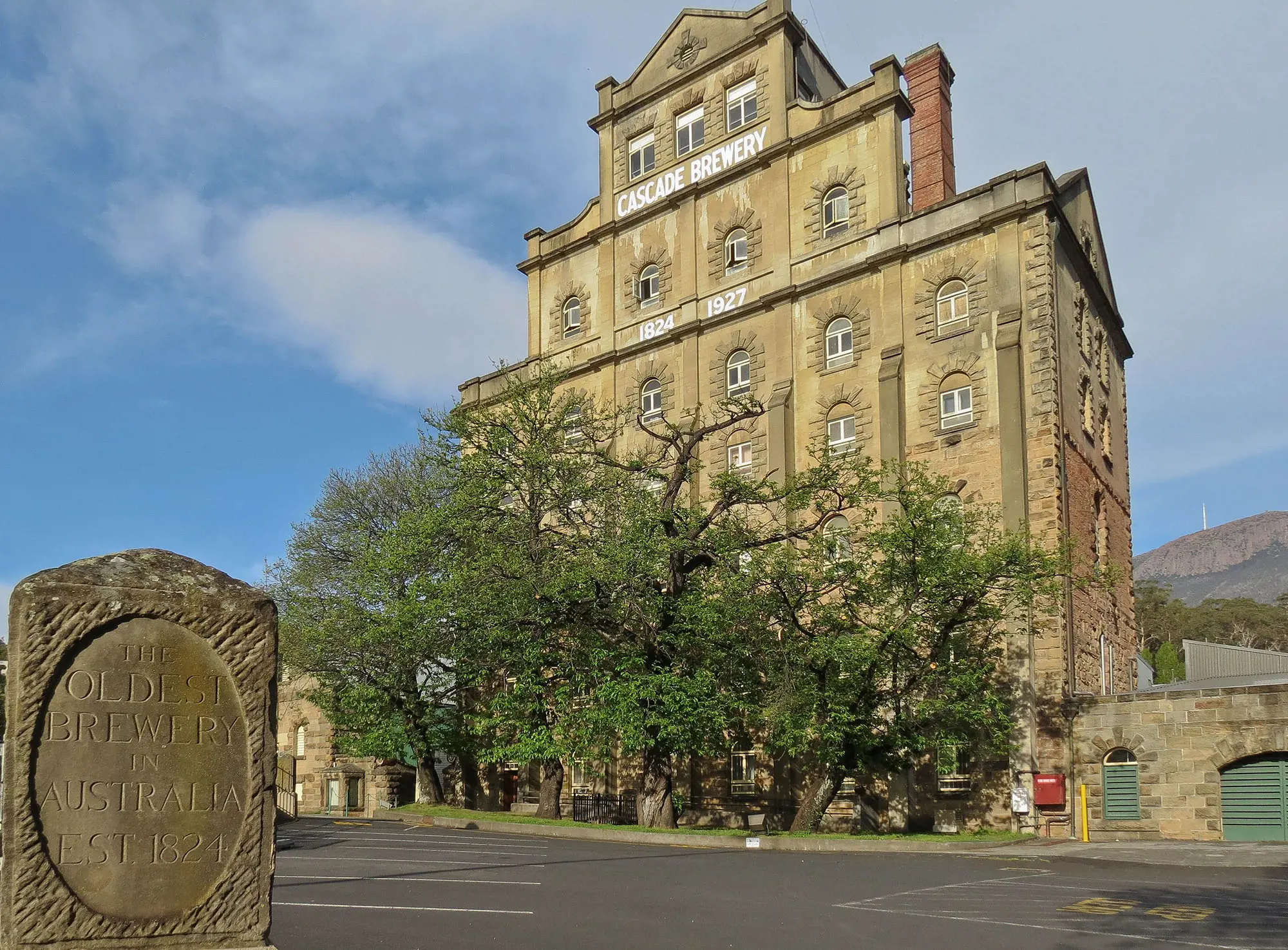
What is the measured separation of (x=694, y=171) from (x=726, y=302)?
4907 millimetres

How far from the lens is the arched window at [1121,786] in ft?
87.2

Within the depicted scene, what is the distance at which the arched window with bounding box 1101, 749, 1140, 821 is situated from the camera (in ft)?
87.2

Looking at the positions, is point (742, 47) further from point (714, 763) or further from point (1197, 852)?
point (1197, 852)

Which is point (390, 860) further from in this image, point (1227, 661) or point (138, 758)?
point (1227, 661)

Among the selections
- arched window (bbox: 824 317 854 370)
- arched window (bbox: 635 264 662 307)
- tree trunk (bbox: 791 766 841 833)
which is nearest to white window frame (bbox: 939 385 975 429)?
arched window (bbox: 824 317 854 370)

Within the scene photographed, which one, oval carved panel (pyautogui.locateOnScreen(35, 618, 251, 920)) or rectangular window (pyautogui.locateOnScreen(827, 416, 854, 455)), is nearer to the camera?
oval carved panel (pyautogui.locateOnScreen(35, 618, 251, 920))

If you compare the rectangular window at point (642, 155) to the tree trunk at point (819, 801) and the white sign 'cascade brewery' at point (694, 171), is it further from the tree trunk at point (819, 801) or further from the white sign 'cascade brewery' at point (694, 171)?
the tree trunk at point (819, 801)

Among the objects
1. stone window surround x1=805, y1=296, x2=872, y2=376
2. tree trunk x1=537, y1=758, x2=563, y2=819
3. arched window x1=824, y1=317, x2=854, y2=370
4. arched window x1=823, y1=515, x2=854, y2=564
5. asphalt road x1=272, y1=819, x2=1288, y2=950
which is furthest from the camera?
arched window x1=824, y1=317, x2=854, y2=370

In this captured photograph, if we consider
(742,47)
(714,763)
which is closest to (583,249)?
(742,47)

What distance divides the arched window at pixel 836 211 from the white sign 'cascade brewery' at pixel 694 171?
2.86m

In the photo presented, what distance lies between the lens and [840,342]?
33.9 metres

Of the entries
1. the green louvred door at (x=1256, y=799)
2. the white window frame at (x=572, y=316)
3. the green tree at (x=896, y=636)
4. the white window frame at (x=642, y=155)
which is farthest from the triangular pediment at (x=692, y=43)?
the green louvred door at (x=1256, y=799)

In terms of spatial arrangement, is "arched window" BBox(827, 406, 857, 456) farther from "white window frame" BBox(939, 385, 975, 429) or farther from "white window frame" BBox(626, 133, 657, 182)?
"white window frame" BBox(626, 133, 657, 182)

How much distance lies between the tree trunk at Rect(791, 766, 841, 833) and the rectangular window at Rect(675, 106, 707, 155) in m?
21.3
